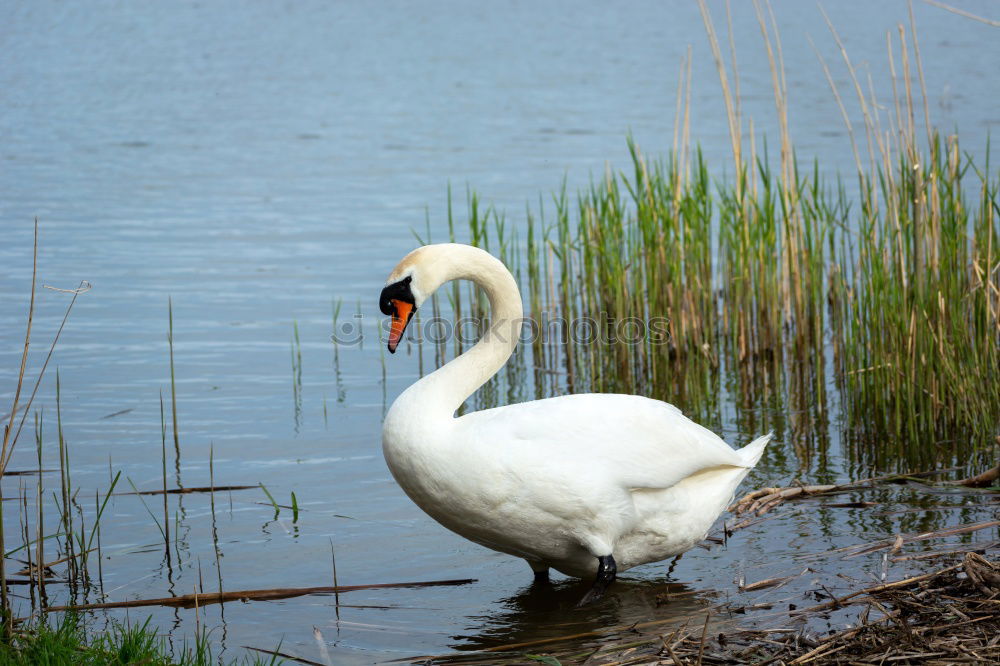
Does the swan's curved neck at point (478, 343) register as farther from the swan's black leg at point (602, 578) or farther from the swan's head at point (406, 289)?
the swan's black leg at point (602, 578)

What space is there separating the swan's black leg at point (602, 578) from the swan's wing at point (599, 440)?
0.32m

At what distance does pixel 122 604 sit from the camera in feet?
16.4

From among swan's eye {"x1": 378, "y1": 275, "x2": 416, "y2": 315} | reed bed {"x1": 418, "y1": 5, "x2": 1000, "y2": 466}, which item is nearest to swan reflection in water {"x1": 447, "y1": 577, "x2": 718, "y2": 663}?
swan's eye {"x1": 378, "y1": 275, "x2": 416, "y2": 315}

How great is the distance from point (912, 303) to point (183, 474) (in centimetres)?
425

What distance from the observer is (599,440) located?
507 centimetres

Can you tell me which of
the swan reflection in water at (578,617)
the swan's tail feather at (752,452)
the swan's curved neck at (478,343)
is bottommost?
the swan reflection in water at (578,617)

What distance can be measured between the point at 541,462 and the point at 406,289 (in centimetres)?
90

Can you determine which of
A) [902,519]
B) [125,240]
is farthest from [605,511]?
[125,240]

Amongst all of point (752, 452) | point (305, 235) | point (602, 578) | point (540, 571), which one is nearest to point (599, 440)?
point (602, 578)

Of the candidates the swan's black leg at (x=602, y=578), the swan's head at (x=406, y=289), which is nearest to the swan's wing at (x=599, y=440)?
the swan's black leg at (x=602, y=578)

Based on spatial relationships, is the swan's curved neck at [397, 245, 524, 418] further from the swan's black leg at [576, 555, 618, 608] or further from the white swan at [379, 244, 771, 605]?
the swan's black leg at [576, 555, 618, 608]

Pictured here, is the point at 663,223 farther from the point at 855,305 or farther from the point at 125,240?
the point at 125,240

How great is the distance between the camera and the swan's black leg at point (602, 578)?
5.13m

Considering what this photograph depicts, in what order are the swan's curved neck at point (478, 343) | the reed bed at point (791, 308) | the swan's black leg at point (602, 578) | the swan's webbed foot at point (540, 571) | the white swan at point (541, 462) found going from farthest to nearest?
the reed bed at point (791, 308)
the swan's webbed foot at point (540, 571)
the swan's black leg at point (602, 578)
the swan's curved neck at point (478, 343)
the white swan at point (541, 462)
